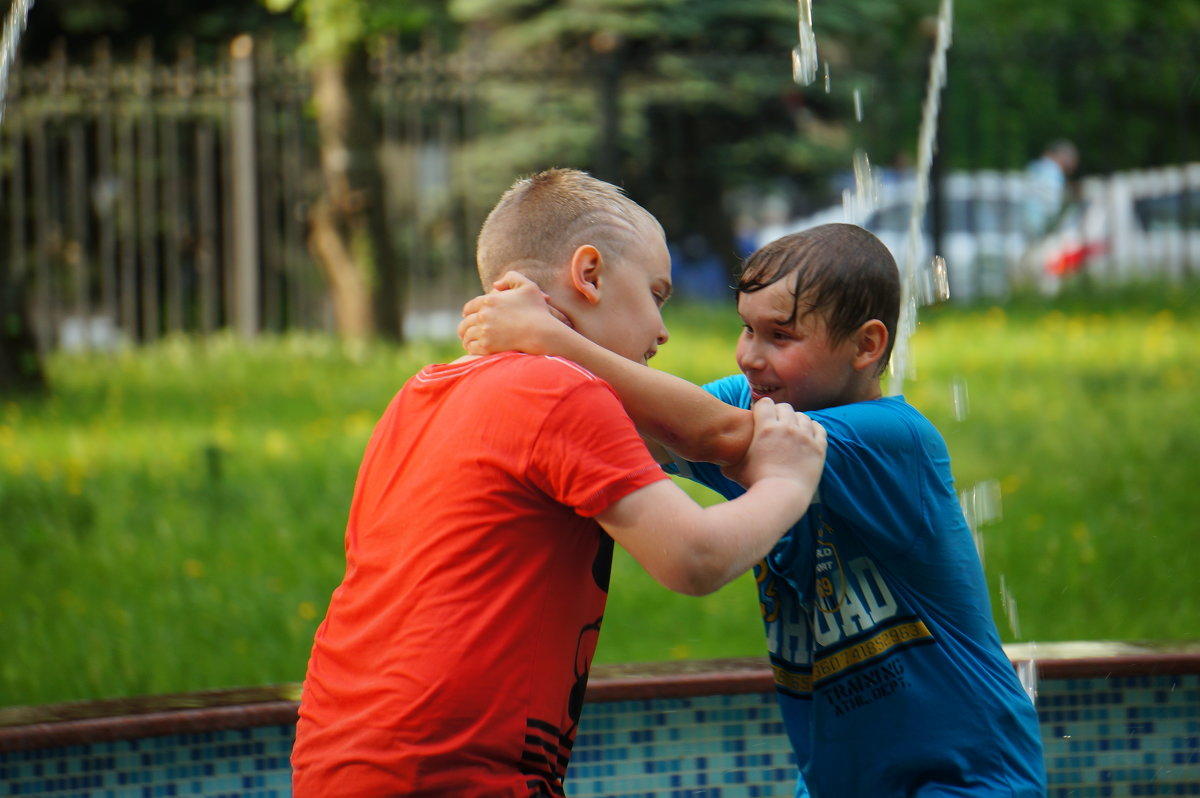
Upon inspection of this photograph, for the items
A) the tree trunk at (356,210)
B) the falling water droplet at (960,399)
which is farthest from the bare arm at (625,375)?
the tree trunk at (356,210)

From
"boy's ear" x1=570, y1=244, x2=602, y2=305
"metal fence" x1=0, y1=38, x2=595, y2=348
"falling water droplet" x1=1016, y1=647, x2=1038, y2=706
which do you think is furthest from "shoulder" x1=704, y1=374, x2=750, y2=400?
"metal fence" x1=0, y1=38, x2=595, y2=348

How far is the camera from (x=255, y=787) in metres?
2.95

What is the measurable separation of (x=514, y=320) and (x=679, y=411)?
266 millimetres

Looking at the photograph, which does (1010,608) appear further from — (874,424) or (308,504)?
(874,424)

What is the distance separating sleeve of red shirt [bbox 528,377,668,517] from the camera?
5.58 feet

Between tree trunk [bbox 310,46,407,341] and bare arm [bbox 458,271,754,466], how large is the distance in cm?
818

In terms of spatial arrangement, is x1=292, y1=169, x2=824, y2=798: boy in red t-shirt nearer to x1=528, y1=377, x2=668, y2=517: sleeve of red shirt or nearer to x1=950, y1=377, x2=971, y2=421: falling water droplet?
x1=528, y1=377, x2=668, y2=517: sleeve of red shirt

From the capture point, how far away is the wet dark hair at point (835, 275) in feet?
7.02

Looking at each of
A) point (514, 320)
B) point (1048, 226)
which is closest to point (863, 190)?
point (1048, 226)

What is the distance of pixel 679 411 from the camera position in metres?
1.96

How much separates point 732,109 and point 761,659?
1472 centimetres

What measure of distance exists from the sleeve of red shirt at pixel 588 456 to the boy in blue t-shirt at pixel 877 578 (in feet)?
1.34

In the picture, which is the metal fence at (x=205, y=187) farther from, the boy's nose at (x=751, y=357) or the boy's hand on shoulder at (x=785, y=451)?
the boy's hand on shoulder at (x=785, y=451)

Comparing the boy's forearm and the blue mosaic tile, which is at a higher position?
the boy's forearm
